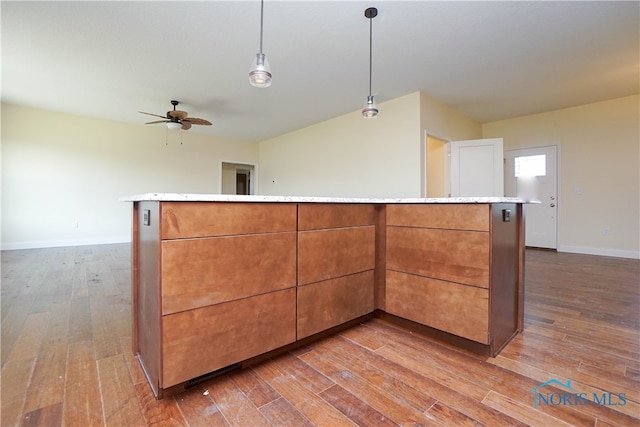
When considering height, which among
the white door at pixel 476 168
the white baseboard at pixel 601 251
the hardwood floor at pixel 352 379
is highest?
the white door at pixel 476 168

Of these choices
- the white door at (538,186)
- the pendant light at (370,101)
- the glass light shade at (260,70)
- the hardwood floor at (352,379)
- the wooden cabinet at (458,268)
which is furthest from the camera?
the white door at (538,186)

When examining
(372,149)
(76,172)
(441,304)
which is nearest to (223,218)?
(441,304)

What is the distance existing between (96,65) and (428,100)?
4.60 metres

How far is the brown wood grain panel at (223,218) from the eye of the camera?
1187 millimetres

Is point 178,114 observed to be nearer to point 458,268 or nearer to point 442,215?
point 442,215

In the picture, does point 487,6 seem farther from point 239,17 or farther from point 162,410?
point 162,410

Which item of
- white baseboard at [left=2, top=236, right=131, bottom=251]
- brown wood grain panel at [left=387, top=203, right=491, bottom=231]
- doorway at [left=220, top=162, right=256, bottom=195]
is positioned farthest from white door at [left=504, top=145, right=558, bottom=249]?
white baseboard at [left=2, top=236, right=131, bottom=251]

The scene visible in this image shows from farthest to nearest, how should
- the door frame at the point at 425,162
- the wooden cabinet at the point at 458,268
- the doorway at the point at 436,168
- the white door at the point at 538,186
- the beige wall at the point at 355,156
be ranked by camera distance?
the white door at the point at 538,186, the doorway at the point at 436,168, the beige wall at the point at 355,156, the door frame at the point at 425,162, the wooden cabinet at the point at 458,268

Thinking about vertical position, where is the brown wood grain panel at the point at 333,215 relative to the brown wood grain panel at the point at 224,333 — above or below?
above

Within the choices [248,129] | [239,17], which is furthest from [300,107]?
[239,17]

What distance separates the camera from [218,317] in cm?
132

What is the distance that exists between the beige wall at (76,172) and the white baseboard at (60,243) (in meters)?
0.01

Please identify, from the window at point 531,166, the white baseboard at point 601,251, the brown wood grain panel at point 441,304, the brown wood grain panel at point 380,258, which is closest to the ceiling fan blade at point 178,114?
the brown wood grain panel at point 380,258

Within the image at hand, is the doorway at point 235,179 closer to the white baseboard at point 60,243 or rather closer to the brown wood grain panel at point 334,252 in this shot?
the white baseboard at point 60,243
